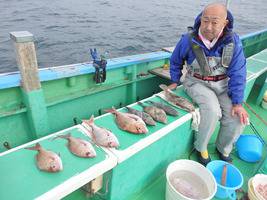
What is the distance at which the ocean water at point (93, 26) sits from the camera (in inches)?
373

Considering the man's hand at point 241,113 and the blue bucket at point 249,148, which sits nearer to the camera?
the man's hand at point 241,113

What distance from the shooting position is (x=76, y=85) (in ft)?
11.6

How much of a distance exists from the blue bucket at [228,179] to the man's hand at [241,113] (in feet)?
1.85

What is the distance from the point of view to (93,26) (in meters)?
12.7

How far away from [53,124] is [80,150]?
1.53m

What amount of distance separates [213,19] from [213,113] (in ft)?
3.58

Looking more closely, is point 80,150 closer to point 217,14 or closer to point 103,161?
point 103,161

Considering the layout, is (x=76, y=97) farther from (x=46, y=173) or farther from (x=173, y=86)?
(x=46, y=173)

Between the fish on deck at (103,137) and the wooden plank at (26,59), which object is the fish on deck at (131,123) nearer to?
the fish on deck at (103,137)

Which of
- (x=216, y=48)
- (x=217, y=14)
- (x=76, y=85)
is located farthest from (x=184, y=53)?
(x=76, y=85)

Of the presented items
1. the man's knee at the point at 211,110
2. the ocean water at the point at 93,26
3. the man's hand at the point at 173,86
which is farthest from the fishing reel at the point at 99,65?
the ocean water at the point at 93,26

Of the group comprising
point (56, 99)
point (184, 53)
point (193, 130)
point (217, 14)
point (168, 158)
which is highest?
point (217, 14)

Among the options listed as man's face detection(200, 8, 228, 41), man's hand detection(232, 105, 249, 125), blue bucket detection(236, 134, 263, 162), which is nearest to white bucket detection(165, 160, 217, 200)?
man's hand detection(232, 105, 249, 125)

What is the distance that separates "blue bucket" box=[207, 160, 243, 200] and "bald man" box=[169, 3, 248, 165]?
0.73ft
